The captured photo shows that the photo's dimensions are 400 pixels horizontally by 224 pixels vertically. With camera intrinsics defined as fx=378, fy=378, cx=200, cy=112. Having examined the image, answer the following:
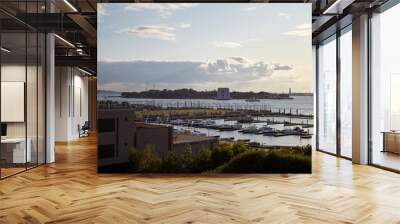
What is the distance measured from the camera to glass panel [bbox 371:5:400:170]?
698 centimetres

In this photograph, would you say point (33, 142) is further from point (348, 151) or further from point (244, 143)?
point (348, 151)

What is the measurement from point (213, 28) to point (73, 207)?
12.4 ft

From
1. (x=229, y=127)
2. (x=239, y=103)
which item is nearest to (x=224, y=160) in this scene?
(x=229, y=127)

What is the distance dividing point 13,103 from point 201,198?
13.0 feet

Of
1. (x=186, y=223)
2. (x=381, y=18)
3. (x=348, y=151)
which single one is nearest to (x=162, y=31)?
(x=186, y=223)

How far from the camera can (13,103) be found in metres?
6.66

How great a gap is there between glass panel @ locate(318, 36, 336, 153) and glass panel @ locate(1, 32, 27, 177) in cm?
717

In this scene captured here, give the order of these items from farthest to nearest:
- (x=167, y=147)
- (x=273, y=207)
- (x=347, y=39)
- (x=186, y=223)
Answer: (x=347, y=39)
(x=167, y=147)
(x=273, y=207)
(x=186, y=223)

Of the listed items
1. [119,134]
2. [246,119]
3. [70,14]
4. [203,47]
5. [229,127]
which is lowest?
[119,134]

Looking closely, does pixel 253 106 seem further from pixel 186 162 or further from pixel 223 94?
pixel 186 162

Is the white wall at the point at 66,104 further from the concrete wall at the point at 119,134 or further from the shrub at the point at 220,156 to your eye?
the shrub at the point at 220,156

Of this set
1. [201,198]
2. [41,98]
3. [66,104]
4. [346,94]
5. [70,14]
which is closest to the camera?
[201,198]

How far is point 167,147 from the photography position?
6.53 m

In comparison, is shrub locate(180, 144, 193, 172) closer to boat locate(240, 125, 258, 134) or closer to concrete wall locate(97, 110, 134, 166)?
concrete wall locate(97, 110, 134, 166)
